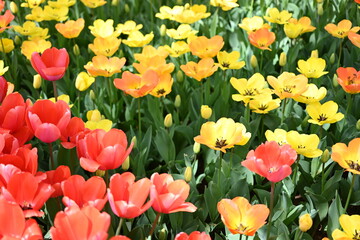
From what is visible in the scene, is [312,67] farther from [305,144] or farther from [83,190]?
[83,190]

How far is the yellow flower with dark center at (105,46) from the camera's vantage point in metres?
2.45

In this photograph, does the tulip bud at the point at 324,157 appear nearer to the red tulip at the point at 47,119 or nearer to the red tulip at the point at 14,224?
the red tulip at the point at 47,119

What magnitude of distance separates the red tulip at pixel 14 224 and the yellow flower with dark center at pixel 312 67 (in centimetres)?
151

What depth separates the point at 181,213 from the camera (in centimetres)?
180

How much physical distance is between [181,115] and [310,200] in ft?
2.76

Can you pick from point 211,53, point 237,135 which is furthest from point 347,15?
point 237,135

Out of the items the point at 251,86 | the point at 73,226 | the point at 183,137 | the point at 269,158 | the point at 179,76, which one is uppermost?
the point at 73,226

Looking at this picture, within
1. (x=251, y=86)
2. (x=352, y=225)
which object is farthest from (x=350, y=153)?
(x=251, y=86)

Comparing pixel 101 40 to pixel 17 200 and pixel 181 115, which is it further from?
pixel 17 200

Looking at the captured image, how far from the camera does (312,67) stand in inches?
94.7

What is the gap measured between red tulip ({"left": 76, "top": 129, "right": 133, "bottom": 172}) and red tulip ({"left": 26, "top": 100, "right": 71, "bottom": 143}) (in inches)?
4.1

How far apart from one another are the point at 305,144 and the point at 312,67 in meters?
0.65

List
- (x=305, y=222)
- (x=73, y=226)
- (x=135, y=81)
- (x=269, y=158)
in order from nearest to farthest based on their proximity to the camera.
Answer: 1. (x=73, y=226)
2. (x=305, y=222)
3. (x=269, y=158)
4. (x=135, y=81)

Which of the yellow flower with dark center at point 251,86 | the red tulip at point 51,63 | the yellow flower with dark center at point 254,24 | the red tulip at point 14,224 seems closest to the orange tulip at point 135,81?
the red tulip at point 51,63
